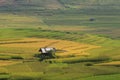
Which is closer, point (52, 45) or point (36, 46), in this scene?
point (36, 46)

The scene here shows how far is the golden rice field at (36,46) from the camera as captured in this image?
61500 millimetres

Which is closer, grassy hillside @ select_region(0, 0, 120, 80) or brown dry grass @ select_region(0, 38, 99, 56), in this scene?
grassy hillside @ select_region(0, 0, 120, 80)

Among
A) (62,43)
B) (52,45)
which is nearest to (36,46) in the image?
(52,45)

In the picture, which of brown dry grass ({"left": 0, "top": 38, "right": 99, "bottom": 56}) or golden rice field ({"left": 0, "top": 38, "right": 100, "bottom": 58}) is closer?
golden rice field ({"left": 0, "top": 38, "right": 100, "bottom": 58})

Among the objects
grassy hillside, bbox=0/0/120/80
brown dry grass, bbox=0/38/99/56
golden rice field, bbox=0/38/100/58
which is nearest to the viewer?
grassy hillside, bbox=0/0/120/80

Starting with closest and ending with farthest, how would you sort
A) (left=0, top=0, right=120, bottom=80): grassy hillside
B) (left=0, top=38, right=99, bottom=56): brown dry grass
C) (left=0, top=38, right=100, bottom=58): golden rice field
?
(left=0, top=0, right=120, bottom=80): grassy hillside < (left=0, top=38, right=100, bottom=58): golden rice field < (left=0, top=38, right=99, bottom=56): brown dry grass

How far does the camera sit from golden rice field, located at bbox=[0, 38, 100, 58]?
61.5 metres

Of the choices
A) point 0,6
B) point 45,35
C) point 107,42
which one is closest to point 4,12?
point 0,6

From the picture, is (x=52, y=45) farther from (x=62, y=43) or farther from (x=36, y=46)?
(x=62, y=43)

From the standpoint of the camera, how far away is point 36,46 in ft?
222

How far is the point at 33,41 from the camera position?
73.8 meters

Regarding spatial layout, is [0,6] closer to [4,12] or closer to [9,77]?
[4,12]

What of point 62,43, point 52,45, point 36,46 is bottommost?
point 62,43

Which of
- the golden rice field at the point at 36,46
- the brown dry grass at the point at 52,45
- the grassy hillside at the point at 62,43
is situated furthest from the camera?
the brown dry grass at the point at 52,45
